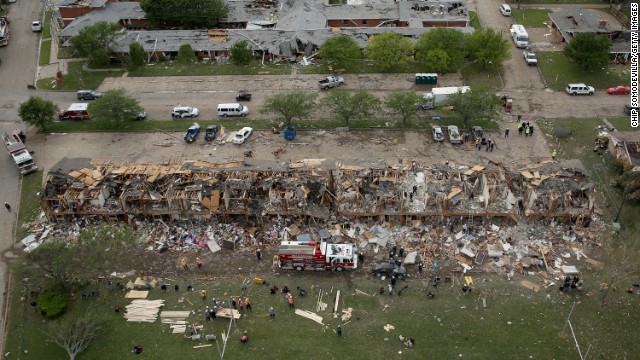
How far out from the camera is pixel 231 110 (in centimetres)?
5891

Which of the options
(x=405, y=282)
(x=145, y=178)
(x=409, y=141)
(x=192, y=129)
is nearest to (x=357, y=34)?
(x=409, y=141)

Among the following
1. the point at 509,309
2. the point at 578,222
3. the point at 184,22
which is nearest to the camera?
the point at 509,309

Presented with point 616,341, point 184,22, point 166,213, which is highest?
point 184,22

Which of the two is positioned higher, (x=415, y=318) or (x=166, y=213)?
(x=166, y=213)

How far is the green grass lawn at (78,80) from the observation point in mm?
65312

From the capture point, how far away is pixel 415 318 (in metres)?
37.2

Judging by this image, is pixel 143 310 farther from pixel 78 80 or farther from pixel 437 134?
pixel 78 80

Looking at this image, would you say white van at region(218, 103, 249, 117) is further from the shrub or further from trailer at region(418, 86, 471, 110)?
the shrub

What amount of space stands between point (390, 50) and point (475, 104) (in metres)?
15.2

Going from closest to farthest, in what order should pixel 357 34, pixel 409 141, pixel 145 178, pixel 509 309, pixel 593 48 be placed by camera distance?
pixel 509 309
pixel 145 178
pixel 409 141
pixel 593 48
pixel 357 34

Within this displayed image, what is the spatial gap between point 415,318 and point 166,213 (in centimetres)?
2211

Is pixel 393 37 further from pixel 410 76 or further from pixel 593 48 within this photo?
pixel 593 48

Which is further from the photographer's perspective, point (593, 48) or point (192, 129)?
point (593, 48)

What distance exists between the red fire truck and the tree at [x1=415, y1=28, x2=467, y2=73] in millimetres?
31480
